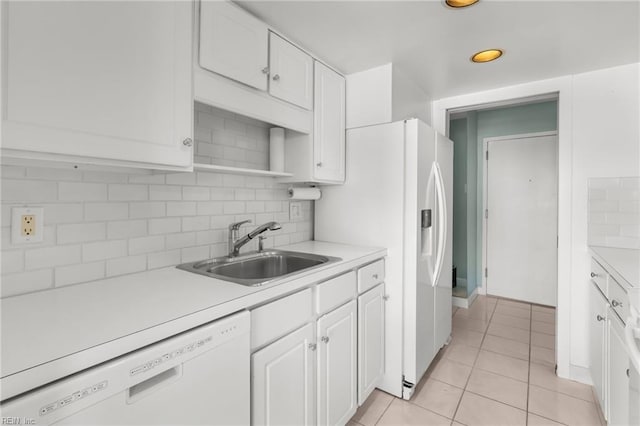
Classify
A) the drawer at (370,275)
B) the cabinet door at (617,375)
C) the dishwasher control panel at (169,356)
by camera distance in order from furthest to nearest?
1. the drawer at (370,275)
2. the cabinet door at (617,375)
3. the dishwasher control panel at (169,356)

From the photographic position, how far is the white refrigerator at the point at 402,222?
1.97m

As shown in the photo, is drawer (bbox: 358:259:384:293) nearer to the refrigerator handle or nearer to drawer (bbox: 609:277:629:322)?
the refrigerator handle

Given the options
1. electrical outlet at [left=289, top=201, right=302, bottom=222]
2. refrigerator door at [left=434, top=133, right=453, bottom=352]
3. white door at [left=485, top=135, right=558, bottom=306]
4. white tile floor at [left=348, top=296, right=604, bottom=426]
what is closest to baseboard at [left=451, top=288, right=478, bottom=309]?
white door at [left=485, top=135, right=558, bottom=306]

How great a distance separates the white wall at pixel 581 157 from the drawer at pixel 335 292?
5.81ft

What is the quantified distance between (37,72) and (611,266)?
2.48 metres

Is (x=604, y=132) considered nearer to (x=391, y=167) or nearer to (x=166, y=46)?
(x=391, y=167)

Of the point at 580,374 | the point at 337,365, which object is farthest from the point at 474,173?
the point at 337,365

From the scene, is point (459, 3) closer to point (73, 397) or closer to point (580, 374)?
point (73, 397)

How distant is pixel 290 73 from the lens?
180cm

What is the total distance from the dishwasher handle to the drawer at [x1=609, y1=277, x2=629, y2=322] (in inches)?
67.9

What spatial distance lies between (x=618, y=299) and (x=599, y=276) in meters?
0.55

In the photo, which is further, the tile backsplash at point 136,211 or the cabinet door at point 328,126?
the cabinet door at point 328,126

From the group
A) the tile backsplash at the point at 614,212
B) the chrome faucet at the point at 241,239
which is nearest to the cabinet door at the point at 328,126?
the chrome faucet at the point at 241,239

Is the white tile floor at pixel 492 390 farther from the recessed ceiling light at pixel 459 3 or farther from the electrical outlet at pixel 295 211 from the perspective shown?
the recessed ceiling light at pixel 459 3
